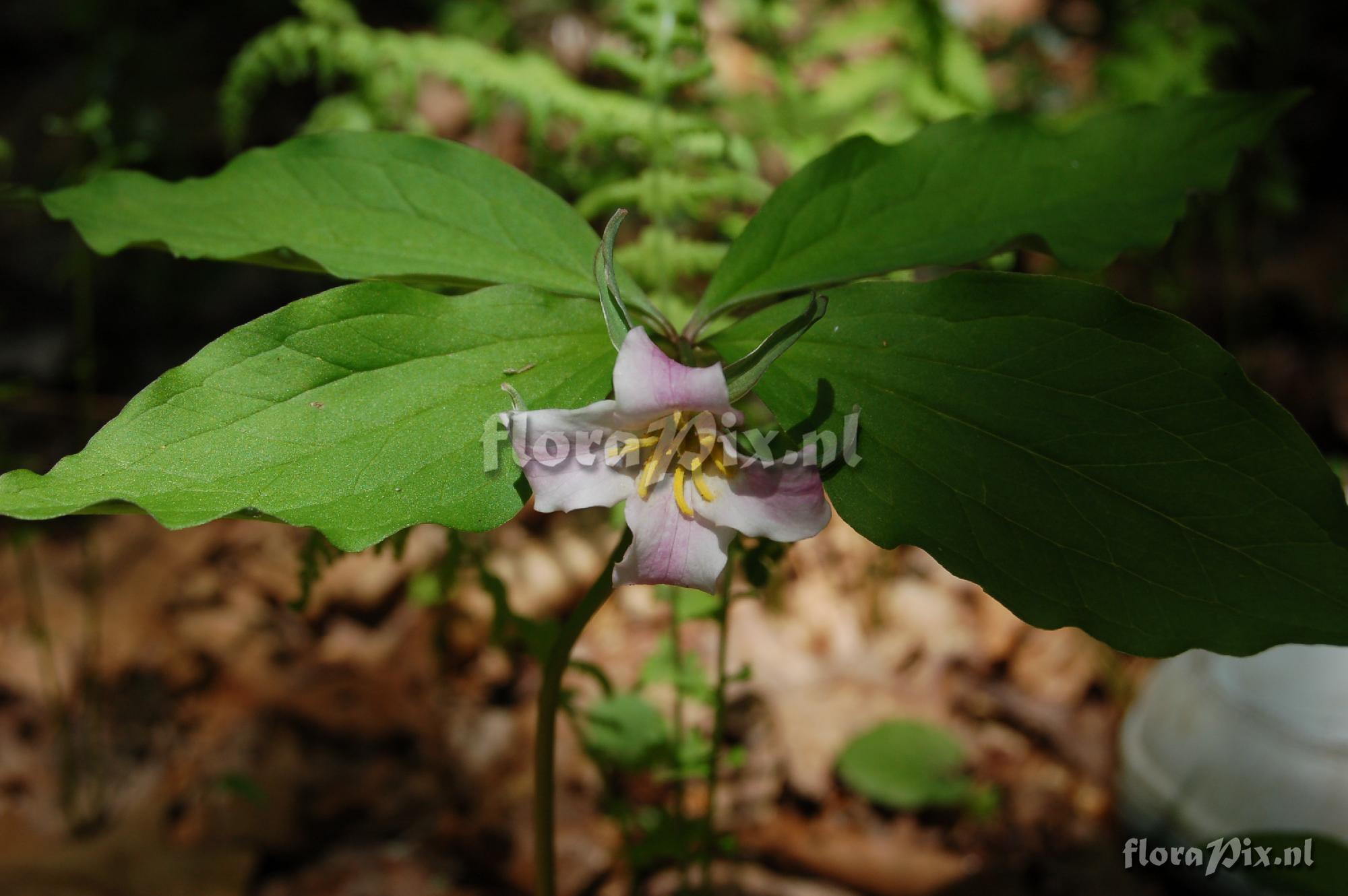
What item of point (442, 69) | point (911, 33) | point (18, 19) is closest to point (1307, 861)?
point (911, 33)

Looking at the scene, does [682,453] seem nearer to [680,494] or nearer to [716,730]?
[680,494]

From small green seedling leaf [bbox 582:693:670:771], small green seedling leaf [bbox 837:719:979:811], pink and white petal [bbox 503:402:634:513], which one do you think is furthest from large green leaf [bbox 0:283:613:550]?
small green seedling leaf [bbox 837:719:979:811]

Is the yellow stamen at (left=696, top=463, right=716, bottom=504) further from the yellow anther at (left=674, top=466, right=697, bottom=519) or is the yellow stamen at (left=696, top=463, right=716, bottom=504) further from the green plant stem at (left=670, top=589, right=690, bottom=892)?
the green plant stem at (left=670, top=589, right=690, bottom=892)

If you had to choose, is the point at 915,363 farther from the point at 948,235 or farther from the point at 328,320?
the point at 328,320

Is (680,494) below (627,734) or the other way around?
the other way around

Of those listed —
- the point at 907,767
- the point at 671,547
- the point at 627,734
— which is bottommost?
the point at 907,767

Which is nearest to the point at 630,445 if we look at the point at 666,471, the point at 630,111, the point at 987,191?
the point at 666,471
